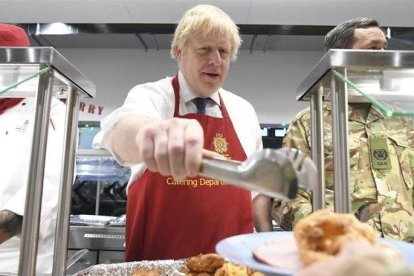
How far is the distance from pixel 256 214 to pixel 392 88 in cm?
84

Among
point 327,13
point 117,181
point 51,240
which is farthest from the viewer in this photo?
point 117,181

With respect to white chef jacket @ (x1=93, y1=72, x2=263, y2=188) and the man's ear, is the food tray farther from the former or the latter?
the man's ear

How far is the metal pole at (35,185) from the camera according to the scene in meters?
0.76

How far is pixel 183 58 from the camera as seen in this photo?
1399mm

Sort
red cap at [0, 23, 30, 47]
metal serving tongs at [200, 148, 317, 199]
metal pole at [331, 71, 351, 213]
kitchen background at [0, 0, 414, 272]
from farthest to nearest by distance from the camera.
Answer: kitchen background at [0, 0, 414, 272], red cap at [0, 23, 30, 47], metal pole at [331, 71, 351, 213], metal serving tongs at [200, 148, 317, 199]

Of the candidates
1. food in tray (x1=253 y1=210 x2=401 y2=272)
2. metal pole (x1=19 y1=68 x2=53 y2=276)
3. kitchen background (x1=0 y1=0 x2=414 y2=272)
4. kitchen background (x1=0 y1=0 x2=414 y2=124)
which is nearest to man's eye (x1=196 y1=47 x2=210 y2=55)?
metal pole (x1=19 y1=68 x2=53 y2=276)

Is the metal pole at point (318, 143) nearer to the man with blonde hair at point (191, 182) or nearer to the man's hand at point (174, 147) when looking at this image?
the man's hand at point (174, 147)

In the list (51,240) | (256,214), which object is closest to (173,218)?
(256,214)

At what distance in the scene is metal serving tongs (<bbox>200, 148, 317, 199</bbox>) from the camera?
0.53 m

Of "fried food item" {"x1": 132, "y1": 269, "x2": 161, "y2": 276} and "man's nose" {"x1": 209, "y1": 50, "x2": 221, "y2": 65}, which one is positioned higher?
"man's nose" {"x1": 209, "y1": 50, "x2": 221, "y2": 65}

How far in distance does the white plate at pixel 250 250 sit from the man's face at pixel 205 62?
0.81 meters

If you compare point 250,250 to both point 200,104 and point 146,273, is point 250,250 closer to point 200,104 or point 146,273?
point 146,273

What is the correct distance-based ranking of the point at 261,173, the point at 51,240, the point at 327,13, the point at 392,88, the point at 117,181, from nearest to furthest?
the point at 261,173, the point at 392,88, the point at 51,240, the point at 327,13, the point at 117,181

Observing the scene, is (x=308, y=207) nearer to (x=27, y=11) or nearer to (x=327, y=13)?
(x=327, y=13)
